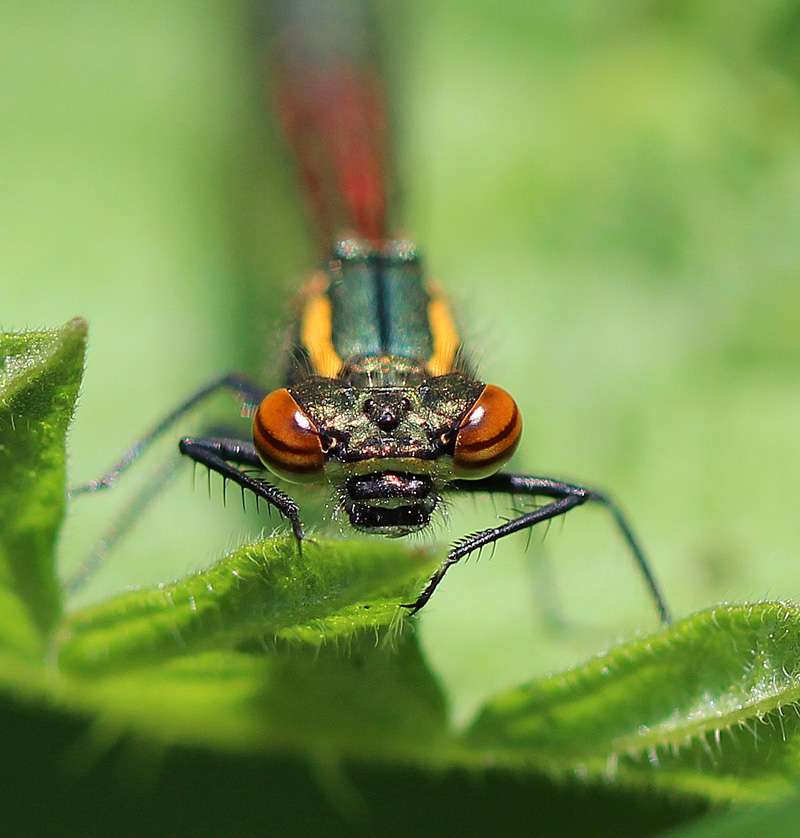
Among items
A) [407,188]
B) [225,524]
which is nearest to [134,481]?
[225,524]

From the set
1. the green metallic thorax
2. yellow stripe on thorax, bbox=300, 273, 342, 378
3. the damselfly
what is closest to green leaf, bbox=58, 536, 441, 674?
the damselfly

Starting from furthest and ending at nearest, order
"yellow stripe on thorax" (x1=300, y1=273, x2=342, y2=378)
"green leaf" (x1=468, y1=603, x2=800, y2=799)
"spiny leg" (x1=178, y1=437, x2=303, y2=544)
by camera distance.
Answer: "yellow stripe on thorax" (x1=300, y1=273, x2=342, y2=378)
"spiny leg" (x1=178, y1=437, x2=303, y2=544)
"green leaf" (x1=468, y1=603, x2=800, y2=799)

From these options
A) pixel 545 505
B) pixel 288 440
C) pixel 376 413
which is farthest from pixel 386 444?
pixel 545 505

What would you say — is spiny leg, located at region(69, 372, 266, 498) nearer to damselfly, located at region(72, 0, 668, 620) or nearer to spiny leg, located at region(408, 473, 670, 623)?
damselfly, located at region(72, 0, 668, 620)

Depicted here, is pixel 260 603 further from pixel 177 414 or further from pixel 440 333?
pixel 440 333

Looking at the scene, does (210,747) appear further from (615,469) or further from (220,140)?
(220,140)
